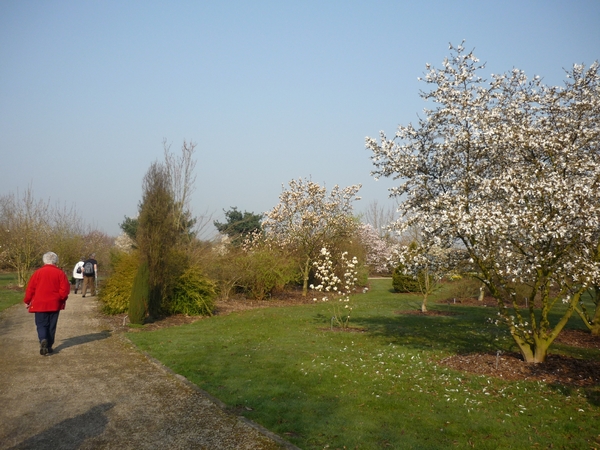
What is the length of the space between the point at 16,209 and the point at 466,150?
85.2 ft

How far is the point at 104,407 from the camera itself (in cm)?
667

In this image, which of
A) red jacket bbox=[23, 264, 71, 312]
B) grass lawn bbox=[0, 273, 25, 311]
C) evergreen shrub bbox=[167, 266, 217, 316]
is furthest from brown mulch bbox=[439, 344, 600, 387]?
grass lawn bbox=[0, 273, 25, 311]

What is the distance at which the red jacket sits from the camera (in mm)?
9430

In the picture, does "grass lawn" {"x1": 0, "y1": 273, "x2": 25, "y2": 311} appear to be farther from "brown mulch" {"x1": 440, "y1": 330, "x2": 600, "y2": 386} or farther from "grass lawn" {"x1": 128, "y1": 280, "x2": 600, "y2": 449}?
"brown mulch" {"x1": 440, "y1": 330, "x2": 600, "y2": 386}

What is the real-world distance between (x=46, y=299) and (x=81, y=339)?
8.18 feet

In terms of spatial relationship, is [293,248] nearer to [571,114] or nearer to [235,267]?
[235,267]

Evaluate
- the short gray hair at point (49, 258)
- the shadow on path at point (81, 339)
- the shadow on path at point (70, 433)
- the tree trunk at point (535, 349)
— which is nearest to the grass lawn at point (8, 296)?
the shadow on path at point (81, 339)

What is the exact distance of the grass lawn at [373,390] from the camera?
19.2ft

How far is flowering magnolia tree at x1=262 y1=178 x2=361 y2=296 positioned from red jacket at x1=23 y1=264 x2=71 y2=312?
1654cm

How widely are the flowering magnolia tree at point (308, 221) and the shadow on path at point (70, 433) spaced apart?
19.4 m

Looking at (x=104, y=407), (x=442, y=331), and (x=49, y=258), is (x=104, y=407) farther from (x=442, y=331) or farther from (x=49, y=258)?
(x=442, y=331)

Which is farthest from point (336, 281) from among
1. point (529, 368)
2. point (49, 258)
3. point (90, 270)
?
point (90, 270)

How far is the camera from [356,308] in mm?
20906

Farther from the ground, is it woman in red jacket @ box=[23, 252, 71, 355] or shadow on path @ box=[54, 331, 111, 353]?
woman in red jacket @ box=[23, 252, 71, 355]
